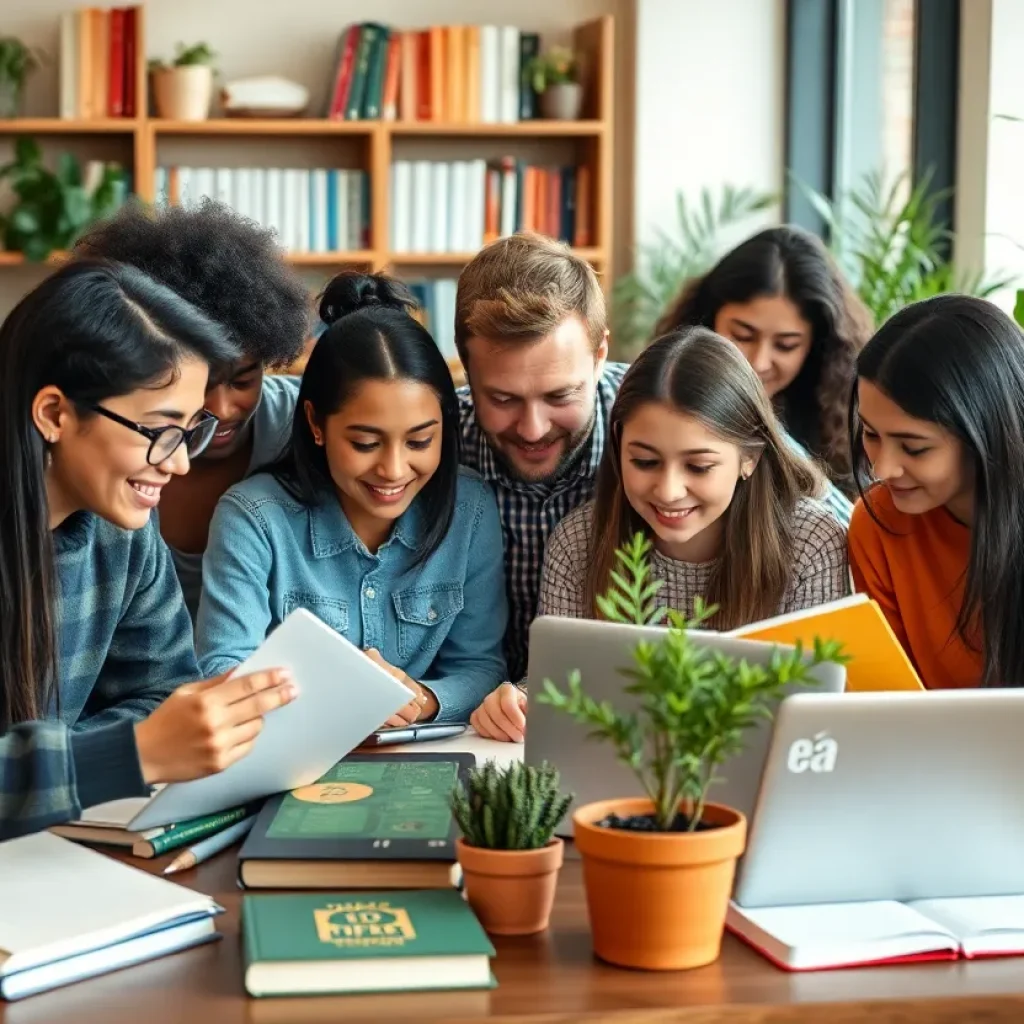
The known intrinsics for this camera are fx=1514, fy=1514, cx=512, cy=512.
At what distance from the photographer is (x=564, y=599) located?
2230 mm

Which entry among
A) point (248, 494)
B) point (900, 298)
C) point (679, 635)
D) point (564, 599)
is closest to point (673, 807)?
point (679, 635)

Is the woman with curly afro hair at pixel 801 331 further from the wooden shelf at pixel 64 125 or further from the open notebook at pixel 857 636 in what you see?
the wooden shelf at pixel 64 125

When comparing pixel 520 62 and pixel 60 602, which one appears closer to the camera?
pixel 60 602

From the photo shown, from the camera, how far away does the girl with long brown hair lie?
2.12 meters

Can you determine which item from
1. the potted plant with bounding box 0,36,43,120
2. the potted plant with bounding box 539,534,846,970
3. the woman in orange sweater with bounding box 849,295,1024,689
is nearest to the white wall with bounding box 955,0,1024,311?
the woman in orange sweater with bounding box 849,295,1024,689

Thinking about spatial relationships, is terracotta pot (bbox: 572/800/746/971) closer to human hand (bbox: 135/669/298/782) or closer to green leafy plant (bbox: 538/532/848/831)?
green leafy plant (bbox: 538/532/848/831)

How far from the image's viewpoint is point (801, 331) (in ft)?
9.62

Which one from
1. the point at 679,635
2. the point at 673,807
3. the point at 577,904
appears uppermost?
the point at 679,635

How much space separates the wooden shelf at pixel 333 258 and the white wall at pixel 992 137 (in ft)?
7.01

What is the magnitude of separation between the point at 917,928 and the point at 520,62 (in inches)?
170

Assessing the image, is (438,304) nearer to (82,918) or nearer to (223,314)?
(223,314)

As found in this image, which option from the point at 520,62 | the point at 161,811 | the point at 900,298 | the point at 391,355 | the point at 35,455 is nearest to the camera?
the point at 161,811

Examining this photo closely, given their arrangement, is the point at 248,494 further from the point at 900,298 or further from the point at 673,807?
the point at 900,298

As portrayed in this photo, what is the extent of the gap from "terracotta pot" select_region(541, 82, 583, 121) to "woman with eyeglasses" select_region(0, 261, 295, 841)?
11.3ft
